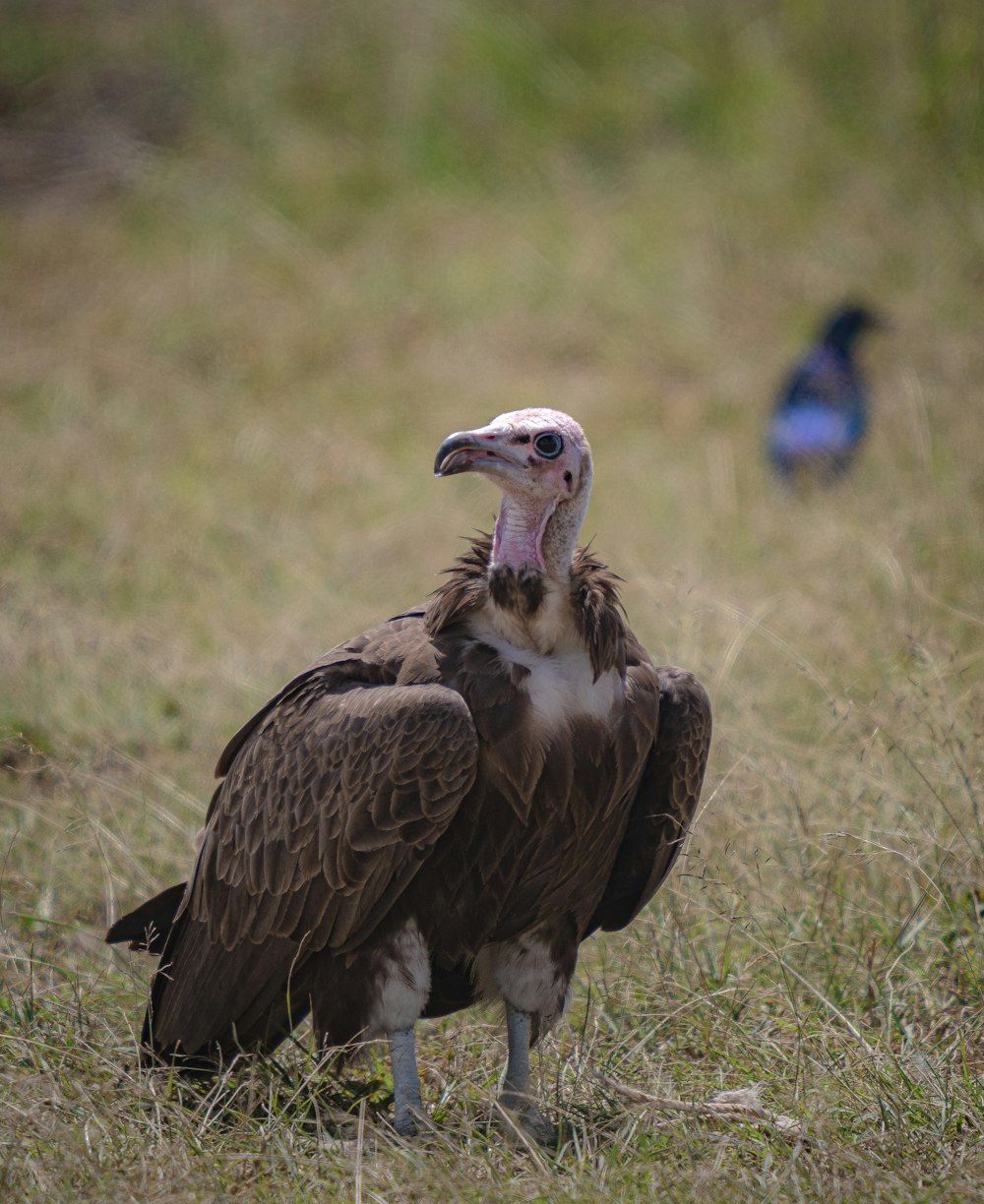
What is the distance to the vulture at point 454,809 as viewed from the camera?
9.72 feet

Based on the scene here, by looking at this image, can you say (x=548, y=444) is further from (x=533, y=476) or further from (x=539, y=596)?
(x=539, y=596)

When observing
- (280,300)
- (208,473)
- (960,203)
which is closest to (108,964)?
(208,473)

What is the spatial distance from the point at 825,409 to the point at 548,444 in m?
5.67

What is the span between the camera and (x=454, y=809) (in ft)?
9.50

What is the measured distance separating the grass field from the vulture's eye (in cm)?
103

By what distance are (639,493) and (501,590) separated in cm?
487

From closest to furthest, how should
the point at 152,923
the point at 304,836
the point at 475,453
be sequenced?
1. the point at 475,453
2. the point at 304,836
3. the point at 152,923

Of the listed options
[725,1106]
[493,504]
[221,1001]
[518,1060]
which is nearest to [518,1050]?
[518,1060]

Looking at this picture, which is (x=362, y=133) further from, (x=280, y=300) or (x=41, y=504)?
(x=41, y=504)

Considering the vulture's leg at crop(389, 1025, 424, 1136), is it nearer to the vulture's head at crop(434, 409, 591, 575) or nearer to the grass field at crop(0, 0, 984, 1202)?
the grass field at crop(0, 0, 984, 1202)

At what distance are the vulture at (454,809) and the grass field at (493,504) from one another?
7.9 inches

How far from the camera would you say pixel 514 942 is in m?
3.29

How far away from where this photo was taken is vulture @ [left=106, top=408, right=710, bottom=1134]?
9.72ft

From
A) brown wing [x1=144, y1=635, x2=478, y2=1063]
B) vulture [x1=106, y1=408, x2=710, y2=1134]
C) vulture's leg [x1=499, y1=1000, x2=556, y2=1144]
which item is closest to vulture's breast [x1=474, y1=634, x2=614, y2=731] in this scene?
vulture [x1=106, y1=408, x2=710, y2=1134]
